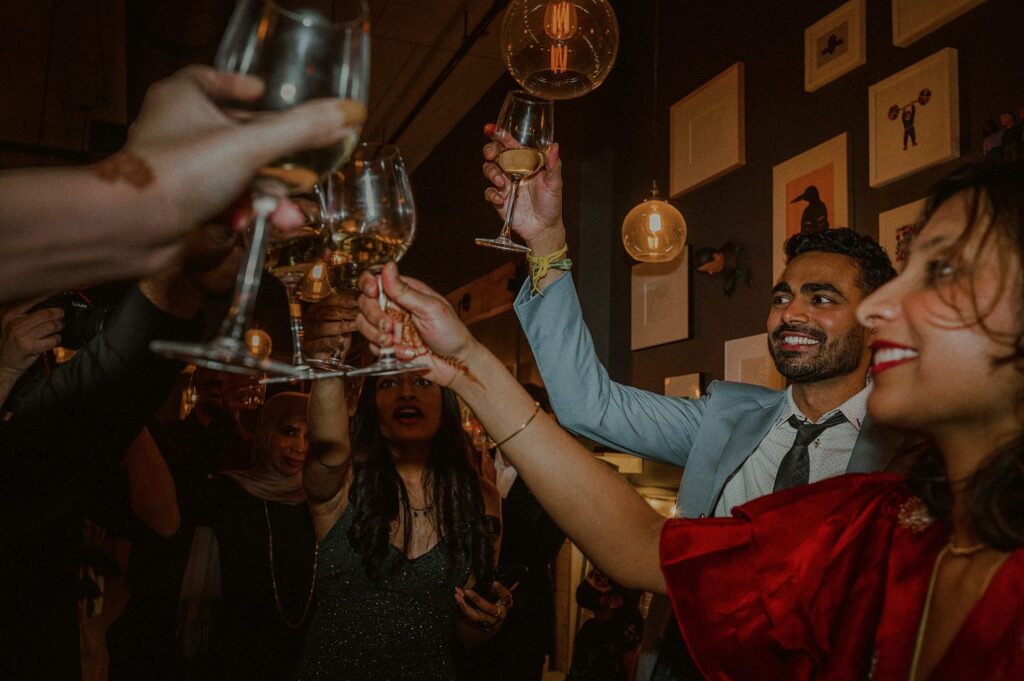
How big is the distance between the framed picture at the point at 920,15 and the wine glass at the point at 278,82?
113 inches

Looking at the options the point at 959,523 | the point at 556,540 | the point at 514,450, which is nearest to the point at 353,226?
the point at 514,450

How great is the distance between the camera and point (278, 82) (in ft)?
2.04

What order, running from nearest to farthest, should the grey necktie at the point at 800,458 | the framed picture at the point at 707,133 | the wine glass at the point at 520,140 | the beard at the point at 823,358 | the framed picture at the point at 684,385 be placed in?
1. the wine glass at the point at 520,140
2. the grey necktie at the point at 800,458
3. the beard at the point at 823,358
4. the framed picture at the point at 707,133
5. the framed picture at the point at 684,385

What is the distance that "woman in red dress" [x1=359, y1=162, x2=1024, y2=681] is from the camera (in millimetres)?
1012

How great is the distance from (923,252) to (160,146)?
1035 mm

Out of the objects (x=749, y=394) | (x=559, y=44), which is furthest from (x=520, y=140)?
(x=749, y=394)

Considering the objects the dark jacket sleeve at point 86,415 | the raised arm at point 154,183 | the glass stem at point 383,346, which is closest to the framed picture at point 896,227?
the glass stem at point 383,346

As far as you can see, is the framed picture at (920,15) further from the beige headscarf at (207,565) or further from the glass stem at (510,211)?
the beige headscarf at (207,565)

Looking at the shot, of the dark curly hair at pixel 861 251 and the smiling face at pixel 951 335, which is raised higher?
the dark curly hair at pixel 861 251

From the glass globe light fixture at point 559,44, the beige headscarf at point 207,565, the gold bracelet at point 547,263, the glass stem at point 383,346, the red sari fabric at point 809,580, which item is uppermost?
the glass globe light fixture at point 559,44

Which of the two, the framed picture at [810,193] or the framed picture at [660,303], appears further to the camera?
the framed picture at [660,303]

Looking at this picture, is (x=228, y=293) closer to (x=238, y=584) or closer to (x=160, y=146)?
(x=160, y=146)

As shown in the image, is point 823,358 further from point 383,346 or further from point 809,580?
point 383,346

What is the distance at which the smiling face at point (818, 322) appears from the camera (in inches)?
82.0
